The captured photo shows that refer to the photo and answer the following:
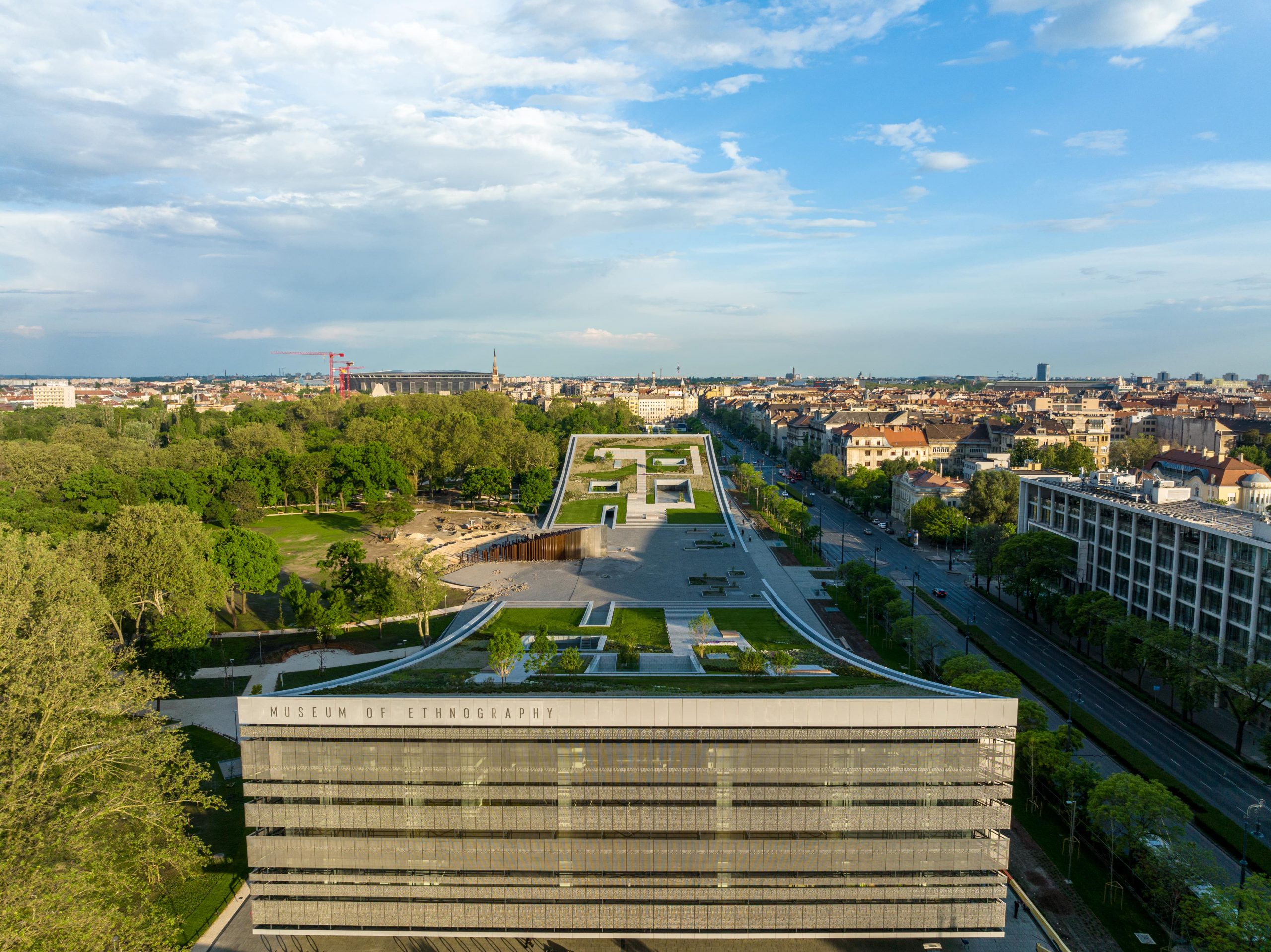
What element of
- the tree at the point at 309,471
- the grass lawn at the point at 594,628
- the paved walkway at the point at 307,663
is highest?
the tree at the point at 309,471

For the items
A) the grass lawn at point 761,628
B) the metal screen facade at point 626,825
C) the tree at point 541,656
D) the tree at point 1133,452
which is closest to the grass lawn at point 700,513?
the grass lawn at point 761,628

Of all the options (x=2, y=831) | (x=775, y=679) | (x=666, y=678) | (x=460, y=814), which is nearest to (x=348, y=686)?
(x=460, y=814)

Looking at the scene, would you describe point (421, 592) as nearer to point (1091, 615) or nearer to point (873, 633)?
point (873, 633)

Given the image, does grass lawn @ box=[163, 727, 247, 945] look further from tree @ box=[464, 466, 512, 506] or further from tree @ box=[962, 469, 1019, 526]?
tree @ box=[962, 469, 1019, 526]

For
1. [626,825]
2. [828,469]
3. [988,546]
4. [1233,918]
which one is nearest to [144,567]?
[626,825]

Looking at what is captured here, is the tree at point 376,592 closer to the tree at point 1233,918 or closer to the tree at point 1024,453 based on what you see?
the tree at point 1233,918

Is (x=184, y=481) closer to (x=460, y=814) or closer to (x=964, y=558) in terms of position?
(x=460, y=814)

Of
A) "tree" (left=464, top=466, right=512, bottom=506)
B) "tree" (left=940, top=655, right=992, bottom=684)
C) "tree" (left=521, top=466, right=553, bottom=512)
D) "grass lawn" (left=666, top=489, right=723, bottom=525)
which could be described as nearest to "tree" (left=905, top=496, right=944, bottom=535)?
"grass lawn" (left=666, top=489, right=723, bottom=525)
